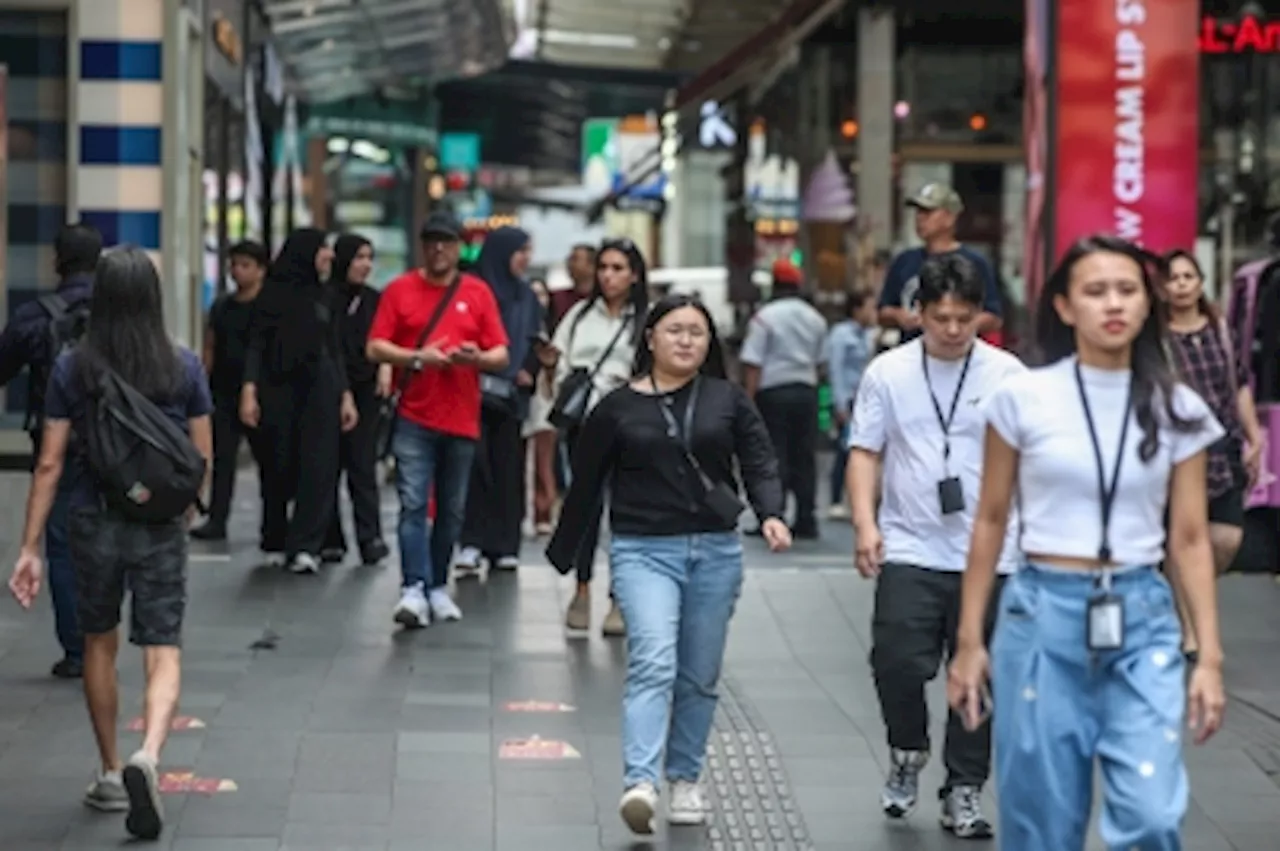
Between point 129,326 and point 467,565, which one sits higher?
point 129,326

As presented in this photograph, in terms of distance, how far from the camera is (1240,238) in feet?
91.1

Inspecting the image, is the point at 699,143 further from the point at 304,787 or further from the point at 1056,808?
the point at 1056,808

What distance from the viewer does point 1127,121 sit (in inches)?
572

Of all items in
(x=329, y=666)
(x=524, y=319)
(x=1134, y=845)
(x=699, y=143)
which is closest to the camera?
(x=1134, y=845)

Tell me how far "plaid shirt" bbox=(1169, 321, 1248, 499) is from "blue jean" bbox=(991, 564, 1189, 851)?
5.16 m

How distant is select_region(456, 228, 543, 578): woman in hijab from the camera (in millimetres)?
14891

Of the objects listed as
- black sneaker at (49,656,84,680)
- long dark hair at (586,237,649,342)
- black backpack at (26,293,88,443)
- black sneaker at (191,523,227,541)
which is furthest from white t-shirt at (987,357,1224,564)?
black sneaker at (191,523,227,541)

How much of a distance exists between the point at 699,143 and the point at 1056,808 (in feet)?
106

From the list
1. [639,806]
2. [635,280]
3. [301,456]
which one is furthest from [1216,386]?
[301,456]

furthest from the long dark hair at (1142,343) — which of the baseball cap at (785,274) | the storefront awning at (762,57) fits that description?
the storefront awning at (762,57)

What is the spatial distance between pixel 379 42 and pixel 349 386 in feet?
51.2

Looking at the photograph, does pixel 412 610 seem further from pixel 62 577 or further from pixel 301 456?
pixel 301 456

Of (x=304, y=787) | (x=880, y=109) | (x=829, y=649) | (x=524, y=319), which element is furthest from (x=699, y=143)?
(x=304, y=787)

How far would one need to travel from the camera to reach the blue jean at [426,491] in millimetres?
12703
